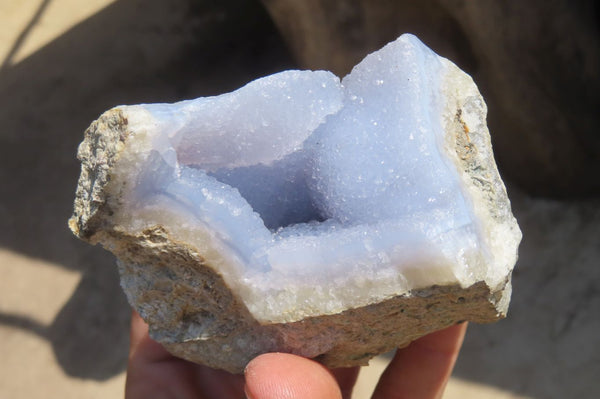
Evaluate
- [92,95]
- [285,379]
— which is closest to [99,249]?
[92,95]

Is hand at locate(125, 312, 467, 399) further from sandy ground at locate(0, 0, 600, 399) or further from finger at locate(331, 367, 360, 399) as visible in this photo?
sandy ground at locate(0, 0, 600, 399)

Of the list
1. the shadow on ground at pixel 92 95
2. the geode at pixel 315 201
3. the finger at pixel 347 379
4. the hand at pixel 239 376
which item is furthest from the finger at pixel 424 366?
the shadow on ground at pixel 92 95

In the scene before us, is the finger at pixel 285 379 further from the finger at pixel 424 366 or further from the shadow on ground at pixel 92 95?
the shadow on ground at pixel 92 95

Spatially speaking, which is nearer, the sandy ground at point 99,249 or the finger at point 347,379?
the finger at point 347,379

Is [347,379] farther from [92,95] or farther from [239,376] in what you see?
[92,95]

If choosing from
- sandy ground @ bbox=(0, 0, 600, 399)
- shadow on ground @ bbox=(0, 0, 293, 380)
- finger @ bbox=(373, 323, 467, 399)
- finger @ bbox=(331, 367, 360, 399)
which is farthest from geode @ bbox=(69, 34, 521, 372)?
shadow on ground @ bbox=(0, 0, 293, 380)
